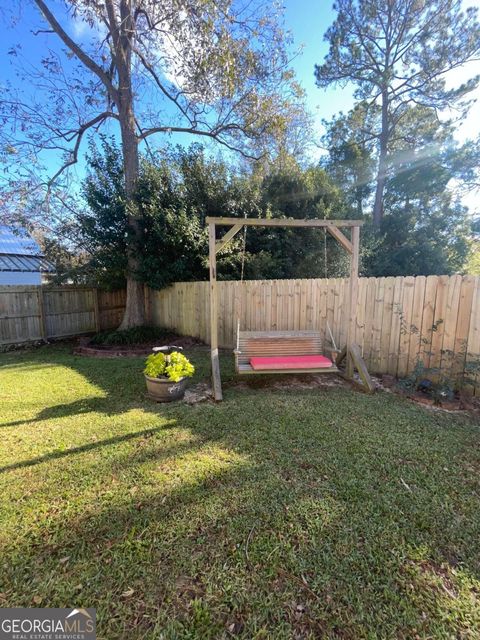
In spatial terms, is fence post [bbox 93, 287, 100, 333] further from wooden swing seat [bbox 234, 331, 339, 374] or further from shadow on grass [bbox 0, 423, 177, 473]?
shadow on grass [bbox 0, 423, 177, 473]

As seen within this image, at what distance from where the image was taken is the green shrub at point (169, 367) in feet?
12.2

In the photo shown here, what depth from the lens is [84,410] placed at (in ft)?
11.6

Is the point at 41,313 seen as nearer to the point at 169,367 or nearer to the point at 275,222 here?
the point at 169,367

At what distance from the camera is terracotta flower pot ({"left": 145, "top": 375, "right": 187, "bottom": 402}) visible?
3.70 m

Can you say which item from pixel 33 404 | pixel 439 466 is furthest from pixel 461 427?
pixel 33 404

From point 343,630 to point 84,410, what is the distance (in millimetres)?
3291

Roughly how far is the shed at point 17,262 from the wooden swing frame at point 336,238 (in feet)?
39.0

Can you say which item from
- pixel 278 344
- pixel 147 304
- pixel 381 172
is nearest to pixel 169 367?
pixel 278 344

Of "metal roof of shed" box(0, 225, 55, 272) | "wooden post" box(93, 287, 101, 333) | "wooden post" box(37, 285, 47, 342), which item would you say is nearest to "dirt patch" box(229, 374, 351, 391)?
"wooden post" box(37, 285, 47, 342)

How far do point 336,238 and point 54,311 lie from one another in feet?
25.5

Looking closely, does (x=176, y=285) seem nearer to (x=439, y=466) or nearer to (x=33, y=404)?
(x=33, y=404)

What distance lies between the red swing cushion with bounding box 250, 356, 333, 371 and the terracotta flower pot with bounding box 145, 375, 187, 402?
1048 mm

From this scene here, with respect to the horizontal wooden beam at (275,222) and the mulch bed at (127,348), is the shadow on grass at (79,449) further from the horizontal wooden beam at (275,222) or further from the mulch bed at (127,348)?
the mulch bed at (127,348)

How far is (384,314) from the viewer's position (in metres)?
4.61
